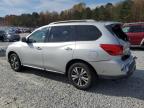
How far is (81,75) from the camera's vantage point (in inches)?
229

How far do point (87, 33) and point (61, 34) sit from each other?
0.87m

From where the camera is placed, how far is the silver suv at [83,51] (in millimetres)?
5391

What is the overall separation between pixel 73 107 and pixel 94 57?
1.34 meters

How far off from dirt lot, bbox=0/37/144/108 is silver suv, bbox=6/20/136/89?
0.40m

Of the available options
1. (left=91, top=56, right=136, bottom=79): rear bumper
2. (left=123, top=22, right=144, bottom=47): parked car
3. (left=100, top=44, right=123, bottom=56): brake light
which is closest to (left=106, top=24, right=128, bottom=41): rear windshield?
(left=100, top=44, right=123, bottom=56): brake light

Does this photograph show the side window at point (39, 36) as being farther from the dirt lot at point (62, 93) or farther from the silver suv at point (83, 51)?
the dirt lot at point (62, 93)

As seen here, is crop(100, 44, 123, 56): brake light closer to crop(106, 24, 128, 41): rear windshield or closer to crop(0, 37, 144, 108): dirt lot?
crop(106, 24, 128, 41): rear windshield

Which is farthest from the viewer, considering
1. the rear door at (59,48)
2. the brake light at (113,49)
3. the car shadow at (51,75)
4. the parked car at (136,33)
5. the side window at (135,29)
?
the side window at (135,29)

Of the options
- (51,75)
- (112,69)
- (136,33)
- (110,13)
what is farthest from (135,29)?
(110,13)

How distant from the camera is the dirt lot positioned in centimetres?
496

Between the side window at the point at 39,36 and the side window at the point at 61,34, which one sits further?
the side window at the point at 39,36

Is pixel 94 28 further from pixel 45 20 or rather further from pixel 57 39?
pixel 45 20

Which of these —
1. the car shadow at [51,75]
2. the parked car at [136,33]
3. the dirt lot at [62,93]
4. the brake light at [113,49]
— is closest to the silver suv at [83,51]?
the brake light at [113,49]

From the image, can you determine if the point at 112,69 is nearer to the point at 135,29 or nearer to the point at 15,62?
the point at 15,62
